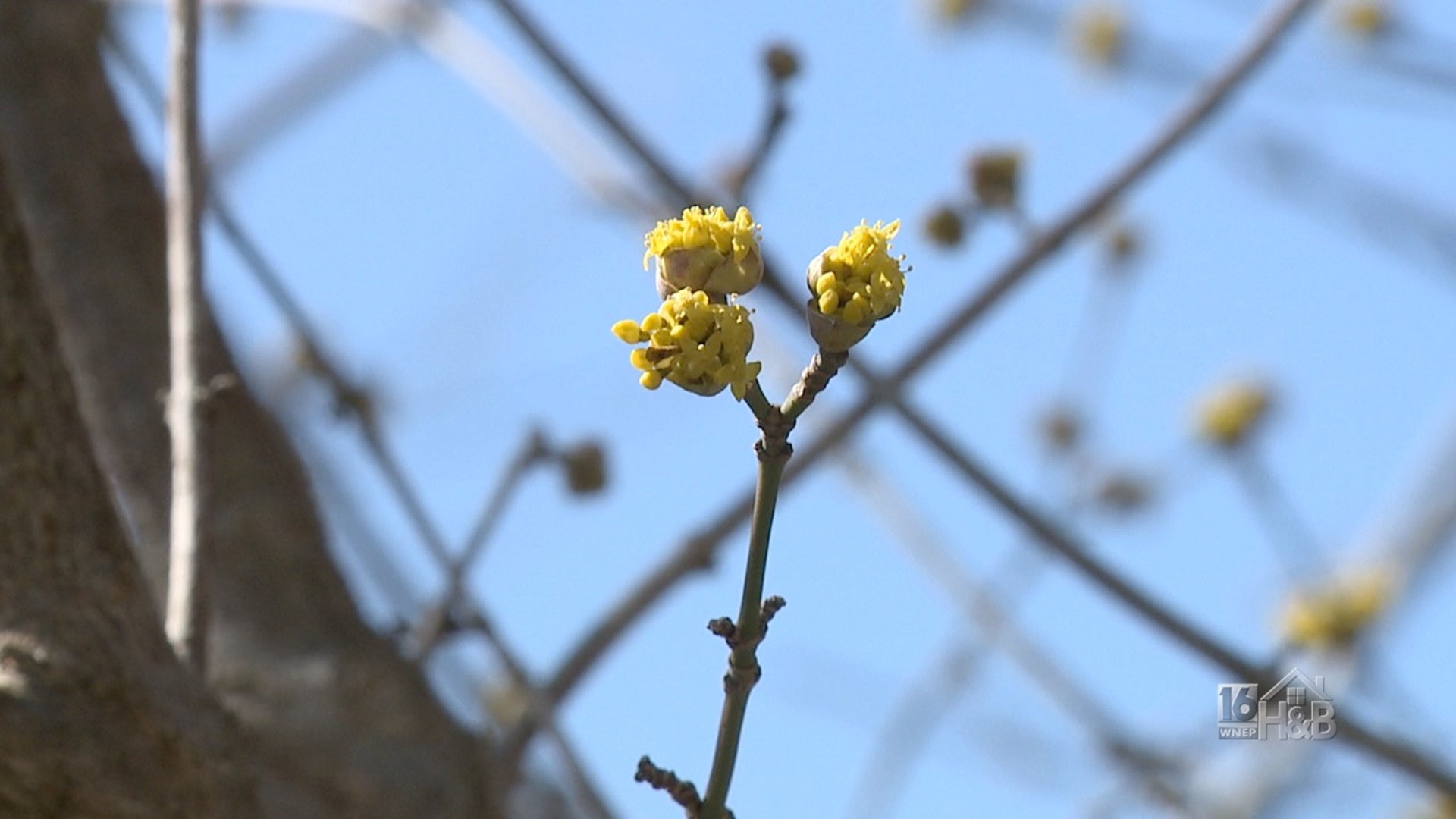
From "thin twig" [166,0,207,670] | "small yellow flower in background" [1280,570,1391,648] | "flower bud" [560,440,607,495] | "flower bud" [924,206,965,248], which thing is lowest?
"thin twig" [166,0,207,670]

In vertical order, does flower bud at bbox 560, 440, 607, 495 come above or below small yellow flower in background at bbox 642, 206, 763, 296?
above

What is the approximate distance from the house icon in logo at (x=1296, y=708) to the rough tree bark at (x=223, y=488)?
955mm

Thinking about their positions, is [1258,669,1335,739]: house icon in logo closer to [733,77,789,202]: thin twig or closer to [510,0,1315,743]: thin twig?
[510,0,1315,743]: thin twig

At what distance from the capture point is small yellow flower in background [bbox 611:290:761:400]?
985 mm

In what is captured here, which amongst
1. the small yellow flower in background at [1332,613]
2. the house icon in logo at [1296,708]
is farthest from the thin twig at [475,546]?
the small yellow flower in background at [1332,613]

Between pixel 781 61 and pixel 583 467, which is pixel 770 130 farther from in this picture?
pixel 583 467

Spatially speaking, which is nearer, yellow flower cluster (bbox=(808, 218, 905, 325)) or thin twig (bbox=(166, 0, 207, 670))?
yellow flower cluster (bbox=(808, 218, 905, 325))

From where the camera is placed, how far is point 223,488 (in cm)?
212

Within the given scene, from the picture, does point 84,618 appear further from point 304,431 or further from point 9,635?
point 304,431

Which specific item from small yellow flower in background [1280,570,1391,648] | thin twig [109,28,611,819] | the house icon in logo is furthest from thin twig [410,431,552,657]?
small yellow flower in background [1280,570,1391,648]

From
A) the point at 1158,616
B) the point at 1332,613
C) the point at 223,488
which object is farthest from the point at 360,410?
the point at 1332,613

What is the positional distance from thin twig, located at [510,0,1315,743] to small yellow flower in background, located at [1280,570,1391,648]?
65.0 inches

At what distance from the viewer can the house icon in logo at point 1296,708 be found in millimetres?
2002

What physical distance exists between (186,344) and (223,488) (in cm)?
40
